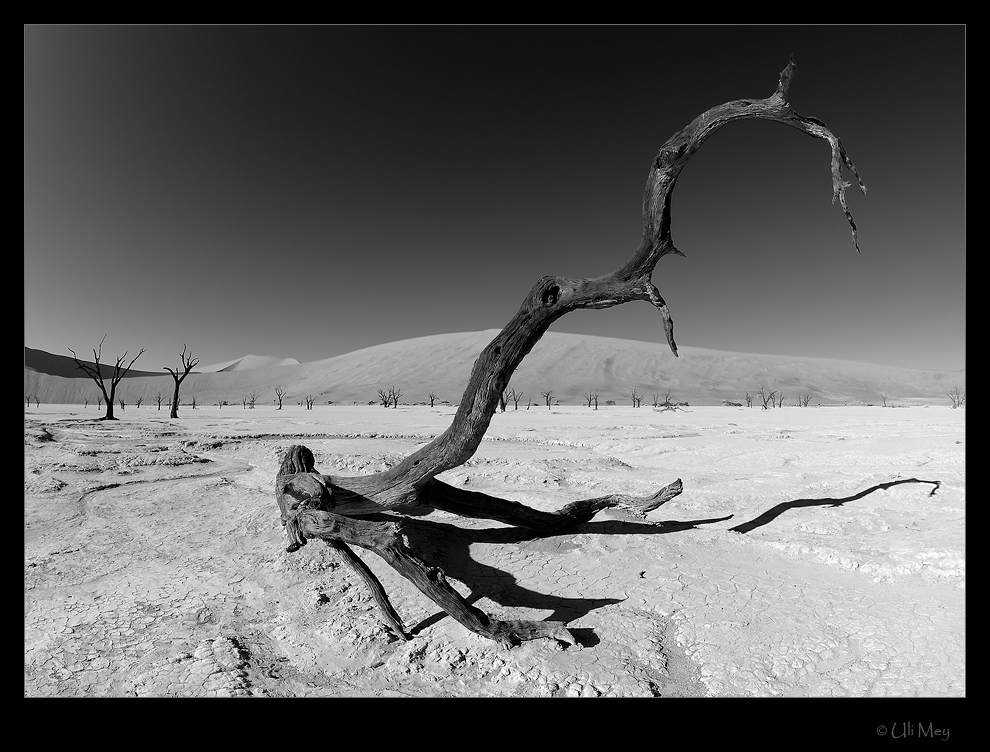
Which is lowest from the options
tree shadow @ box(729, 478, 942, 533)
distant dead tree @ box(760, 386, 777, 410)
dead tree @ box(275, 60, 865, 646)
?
distant dead tree @ box(760, 386, 777, 410)

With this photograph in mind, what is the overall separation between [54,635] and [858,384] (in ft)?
348

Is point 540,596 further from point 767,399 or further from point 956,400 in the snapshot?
point 767,399

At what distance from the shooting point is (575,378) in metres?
83.8

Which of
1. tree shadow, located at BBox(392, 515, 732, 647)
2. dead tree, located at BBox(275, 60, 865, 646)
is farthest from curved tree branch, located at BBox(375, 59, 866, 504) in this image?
tree shadow, located at BBox(392, 515, 732, 647)

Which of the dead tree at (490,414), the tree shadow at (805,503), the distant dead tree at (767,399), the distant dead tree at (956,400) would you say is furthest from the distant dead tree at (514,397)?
the distant dead tree at (956,400)

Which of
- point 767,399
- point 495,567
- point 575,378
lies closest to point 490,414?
point 495,567

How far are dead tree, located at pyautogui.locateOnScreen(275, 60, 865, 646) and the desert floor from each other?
404 mm

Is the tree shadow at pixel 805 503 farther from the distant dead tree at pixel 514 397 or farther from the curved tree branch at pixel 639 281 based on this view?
the distant dead tree at pixel 514 397

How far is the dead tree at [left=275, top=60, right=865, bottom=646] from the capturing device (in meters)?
3.51

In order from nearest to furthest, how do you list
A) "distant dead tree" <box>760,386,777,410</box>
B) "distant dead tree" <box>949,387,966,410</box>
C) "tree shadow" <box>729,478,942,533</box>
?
"tree shadow" <box>729,478,942,533</box> → "distant dead tree" <box>949,387,966,410</box> → "distant dead tree" <box>760,386,777,410</box>

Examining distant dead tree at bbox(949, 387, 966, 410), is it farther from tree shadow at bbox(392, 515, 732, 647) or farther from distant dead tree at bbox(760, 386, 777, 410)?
tree shadow at bbox(392, 515, 732, 647)

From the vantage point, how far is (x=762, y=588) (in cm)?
443

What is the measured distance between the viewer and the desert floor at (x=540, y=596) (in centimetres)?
319

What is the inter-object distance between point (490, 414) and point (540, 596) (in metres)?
1.77
